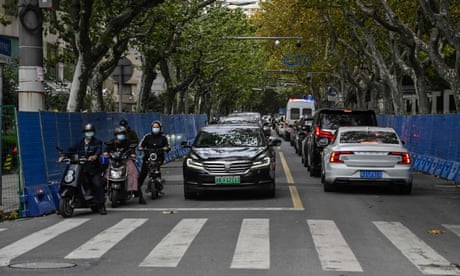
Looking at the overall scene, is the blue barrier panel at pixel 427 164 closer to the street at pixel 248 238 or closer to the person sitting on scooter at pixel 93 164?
the street at pixel 248 238

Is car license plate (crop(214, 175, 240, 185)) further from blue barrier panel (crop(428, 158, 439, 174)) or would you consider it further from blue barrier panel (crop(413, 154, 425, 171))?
blue barrier panel (crop(413, 154, 425, 171))

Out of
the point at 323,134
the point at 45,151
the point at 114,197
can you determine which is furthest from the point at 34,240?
the point at 323,134

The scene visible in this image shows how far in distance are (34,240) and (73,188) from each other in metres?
2.52

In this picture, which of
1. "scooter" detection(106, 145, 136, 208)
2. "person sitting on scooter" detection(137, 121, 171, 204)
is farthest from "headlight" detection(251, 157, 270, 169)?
"scooter" detection(106, 145, 136, 208)

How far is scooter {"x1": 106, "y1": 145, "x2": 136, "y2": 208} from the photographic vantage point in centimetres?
1449

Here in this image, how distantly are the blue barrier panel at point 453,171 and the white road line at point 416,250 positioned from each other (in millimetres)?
9247

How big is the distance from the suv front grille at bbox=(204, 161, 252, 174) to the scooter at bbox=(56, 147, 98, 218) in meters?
2.74

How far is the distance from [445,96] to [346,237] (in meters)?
58.0

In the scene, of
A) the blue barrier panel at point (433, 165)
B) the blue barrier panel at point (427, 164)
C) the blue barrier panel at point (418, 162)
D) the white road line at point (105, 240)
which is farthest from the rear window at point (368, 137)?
the blue barrier panel at point (418, 162)

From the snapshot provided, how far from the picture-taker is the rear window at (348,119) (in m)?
21.5

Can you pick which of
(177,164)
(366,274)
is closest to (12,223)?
(366,274)

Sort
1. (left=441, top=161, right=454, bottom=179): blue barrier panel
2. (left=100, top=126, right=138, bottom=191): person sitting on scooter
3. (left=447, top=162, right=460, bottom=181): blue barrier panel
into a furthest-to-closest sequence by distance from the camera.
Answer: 1. (left=441, top=161, right=454, bottom=179): blue barrier panel
2. (left=447, top=162, right=460, bottom=181): blue barrier panel
3. (left=100, top=126, right=138, bottom=191): person sitting on scooter

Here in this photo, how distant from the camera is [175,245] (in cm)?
997

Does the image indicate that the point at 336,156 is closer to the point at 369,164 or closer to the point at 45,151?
the point at 369,164
